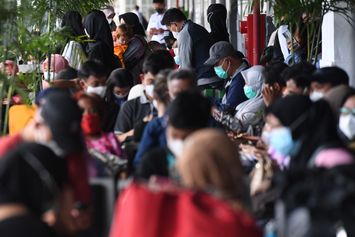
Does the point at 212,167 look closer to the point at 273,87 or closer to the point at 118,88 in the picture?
the point at 273,87

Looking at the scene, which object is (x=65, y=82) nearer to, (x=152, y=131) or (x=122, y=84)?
(x=122, y=84)

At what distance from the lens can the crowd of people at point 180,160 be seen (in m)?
6.91

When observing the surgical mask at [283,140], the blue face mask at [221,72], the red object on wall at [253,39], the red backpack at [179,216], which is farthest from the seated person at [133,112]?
the red object on wall at [253,39]

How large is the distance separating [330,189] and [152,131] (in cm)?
292

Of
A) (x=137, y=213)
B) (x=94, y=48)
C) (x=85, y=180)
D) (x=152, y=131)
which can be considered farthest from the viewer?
(x=94, y=48)

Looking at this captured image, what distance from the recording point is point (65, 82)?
1293 cm

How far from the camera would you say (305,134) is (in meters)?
8.73

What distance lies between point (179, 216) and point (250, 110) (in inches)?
251

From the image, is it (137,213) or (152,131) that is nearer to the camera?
(137,213)

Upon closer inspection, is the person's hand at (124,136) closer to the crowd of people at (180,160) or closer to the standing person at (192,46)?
the crowd of people at (180,160)

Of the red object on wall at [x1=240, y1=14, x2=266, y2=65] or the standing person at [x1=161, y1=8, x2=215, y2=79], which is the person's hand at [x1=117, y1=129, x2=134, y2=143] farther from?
the red object on wall at [x1=240, y1=14, x2=266, y2=65]

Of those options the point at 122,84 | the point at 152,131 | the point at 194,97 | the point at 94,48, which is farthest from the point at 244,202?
the point at 94,48

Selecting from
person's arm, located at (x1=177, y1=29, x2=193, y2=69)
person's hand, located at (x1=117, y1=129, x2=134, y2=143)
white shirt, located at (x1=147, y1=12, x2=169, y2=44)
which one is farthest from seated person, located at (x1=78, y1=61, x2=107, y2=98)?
white shirt, located at (x1=147, y1=12, x2=169, y2=44)

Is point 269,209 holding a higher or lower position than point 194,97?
lower
